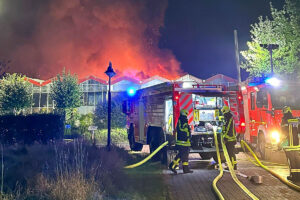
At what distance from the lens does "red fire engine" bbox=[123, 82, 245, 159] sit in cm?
769

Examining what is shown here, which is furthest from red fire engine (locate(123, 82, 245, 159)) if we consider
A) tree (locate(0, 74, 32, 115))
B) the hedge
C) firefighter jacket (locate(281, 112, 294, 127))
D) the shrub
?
tree (locate(0, 74, 32, 115))

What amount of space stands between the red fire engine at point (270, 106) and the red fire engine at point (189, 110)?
1.27 metres

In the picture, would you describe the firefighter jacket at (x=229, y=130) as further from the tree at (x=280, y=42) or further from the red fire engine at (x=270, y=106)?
the tree at (x=280, y=42)

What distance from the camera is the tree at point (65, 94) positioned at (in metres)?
25.5

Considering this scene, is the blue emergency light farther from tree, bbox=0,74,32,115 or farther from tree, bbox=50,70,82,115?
tree, bbox=0,74,32,115

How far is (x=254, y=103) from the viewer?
383 inches

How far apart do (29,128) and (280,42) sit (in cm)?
1997

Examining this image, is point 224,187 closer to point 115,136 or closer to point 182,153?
point 182,153

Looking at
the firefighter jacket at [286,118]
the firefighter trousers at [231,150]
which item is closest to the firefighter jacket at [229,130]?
the firefighter trousers at [231,150]

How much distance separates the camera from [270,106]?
869cm

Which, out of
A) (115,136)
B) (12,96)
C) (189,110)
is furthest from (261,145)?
(12,96)

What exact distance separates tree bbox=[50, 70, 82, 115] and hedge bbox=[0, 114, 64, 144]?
577 inches

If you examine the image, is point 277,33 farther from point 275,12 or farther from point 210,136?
point 210,136

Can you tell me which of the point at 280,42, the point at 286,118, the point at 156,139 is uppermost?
the point at 280,42
